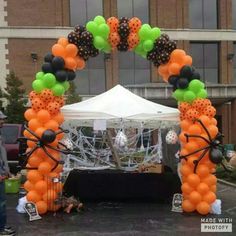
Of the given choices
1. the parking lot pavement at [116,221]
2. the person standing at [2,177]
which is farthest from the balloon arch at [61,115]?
the person standing at [2,177]

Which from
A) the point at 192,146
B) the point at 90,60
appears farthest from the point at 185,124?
the point at 90,60

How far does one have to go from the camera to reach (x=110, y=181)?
40.1ft

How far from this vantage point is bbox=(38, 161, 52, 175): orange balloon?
10.8 m

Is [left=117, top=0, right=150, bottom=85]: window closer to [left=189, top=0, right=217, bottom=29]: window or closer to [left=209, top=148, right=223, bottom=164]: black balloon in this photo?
[left=189, top=0, right=217, bottom=29]: window

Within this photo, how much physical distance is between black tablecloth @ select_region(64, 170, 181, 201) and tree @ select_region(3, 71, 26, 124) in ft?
47.3

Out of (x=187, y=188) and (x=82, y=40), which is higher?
(x=82, y=40)

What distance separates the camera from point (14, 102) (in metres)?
26.7

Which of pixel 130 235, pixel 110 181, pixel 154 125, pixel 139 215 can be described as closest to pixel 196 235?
pixel 130 235

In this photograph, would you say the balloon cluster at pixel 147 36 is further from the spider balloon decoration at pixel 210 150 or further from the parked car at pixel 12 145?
the parked car at pixel 12 145

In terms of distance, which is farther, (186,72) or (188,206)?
(186,72)

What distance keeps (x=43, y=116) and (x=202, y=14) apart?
87.5 feet

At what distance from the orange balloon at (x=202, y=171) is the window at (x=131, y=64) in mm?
23262

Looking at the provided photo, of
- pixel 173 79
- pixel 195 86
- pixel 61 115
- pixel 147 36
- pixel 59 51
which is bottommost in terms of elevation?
pixel 61 115

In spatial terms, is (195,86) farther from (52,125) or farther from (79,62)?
(52,125)
